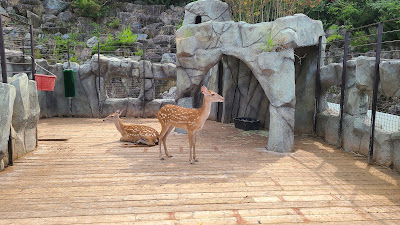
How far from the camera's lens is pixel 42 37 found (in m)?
Answer: 20.3

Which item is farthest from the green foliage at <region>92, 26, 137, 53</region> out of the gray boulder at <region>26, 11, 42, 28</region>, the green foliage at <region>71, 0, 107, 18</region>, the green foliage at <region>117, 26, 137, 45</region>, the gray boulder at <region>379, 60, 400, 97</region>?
the gray boulder at <region>379, 60, 400, 97</region>

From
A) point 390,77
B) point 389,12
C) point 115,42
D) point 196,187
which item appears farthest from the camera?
point 115,42

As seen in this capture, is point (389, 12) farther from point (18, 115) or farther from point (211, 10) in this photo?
point (18, 115)

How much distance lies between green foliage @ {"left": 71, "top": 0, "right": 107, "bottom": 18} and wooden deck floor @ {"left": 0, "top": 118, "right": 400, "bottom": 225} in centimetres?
1988

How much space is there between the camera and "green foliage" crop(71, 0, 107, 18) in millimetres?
23375

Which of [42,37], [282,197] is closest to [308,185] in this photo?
[282,197]

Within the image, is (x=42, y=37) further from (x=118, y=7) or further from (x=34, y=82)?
(x=34, y=82)

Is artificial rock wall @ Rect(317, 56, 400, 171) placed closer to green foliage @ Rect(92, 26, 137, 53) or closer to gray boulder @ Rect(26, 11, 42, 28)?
green foliage @ Rect(92, 26, 137, 53)

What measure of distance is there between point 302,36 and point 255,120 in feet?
10.4

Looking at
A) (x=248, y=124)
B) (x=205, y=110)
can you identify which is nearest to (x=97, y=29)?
(x=248, y=124)

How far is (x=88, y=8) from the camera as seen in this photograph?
77.4 ft

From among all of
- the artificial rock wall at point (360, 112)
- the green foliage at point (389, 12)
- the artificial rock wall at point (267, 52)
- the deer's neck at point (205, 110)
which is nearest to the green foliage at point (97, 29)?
the artificial rock wall at point (267, 52)

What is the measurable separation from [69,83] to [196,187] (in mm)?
7848

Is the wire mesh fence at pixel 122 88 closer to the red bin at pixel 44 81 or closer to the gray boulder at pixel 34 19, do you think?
the red bin at pixel 44 81
